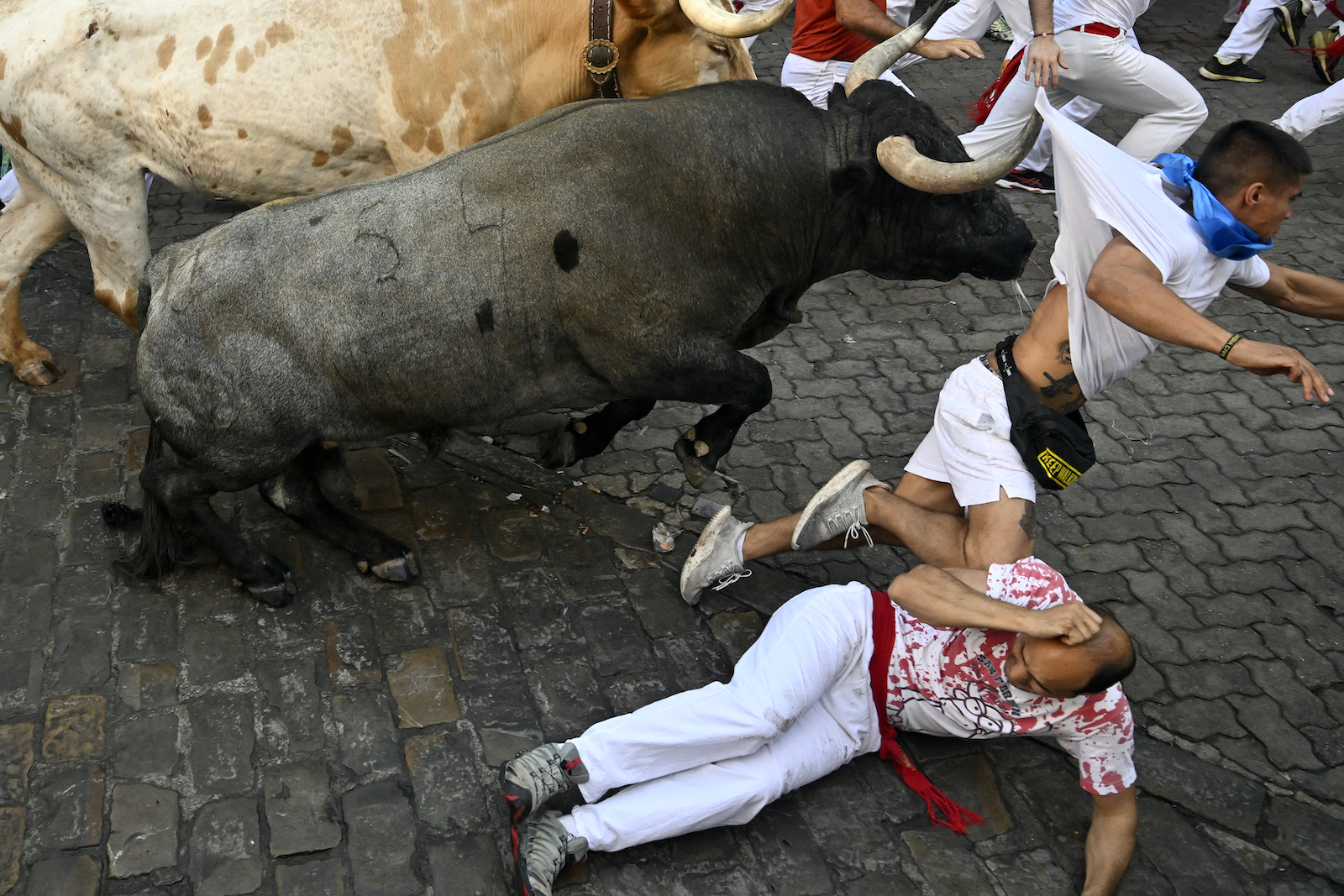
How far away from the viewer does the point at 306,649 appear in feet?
13.3

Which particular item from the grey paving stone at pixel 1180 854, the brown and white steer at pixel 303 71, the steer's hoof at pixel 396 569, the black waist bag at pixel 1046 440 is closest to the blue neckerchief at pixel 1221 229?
the black waist bag at pixel 1046 440

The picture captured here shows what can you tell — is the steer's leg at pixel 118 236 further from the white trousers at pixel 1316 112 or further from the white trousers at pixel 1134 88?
the white trousers at pixel 1316 112

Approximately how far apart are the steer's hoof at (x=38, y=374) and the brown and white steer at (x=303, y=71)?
115 centimetres

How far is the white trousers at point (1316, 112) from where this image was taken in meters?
7.27

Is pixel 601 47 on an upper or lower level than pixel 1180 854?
upper

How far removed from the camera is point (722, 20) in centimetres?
413

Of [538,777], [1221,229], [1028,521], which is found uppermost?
[1221,229]

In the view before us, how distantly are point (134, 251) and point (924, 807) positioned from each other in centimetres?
405

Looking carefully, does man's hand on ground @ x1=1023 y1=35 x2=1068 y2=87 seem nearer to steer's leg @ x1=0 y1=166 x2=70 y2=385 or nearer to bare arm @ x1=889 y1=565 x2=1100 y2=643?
bare arm @ x1=889 y1=565 x2=1100 y2=643

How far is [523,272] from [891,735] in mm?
2000

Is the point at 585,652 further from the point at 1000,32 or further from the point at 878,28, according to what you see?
the point at 1000,32

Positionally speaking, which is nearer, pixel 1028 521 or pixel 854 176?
pixel 1028 521

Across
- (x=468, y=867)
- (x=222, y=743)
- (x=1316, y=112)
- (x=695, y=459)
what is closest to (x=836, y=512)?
(x=695, y=459)

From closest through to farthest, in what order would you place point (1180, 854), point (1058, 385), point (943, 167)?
point (1180, 854) < point (943, 167) < point (1058, 385)
